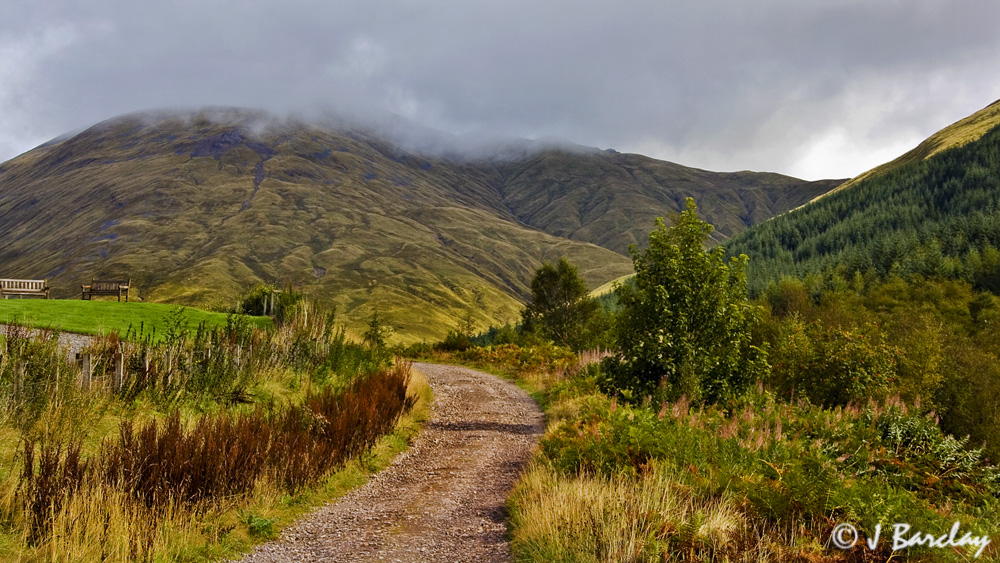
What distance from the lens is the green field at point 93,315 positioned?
770 inches

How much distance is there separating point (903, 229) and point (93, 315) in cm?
14277

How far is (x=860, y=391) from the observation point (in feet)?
58.4

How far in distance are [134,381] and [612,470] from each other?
385 inches

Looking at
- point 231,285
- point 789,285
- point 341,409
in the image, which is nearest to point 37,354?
point 341,409

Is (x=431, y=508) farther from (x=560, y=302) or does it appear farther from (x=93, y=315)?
(x=560, y=302)

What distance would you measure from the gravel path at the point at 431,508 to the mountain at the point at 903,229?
96683 mm

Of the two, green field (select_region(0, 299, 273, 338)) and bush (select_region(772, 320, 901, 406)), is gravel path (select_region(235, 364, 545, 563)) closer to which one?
bush (select_region(772, 320, 901, 406))

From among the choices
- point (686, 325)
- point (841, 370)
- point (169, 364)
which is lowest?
point (841, 370)

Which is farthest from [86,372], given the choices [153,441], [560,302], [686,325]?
[560,302]

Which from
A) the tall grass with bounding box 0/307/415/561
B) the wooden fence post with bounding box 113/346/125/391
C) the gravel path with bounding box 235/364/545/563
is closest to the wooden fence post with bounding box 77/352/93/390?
the tall grass with bounding box 0/307/415/561

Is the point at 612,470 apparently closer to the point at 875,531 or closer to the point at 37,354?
the point at 875,531

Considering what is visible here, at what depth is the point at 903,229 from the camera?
4798 inches

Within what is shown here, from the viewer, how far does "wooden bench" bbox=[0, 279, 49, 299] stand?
3050 centimetres

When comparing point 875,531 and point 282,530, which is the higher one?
point 875,531
